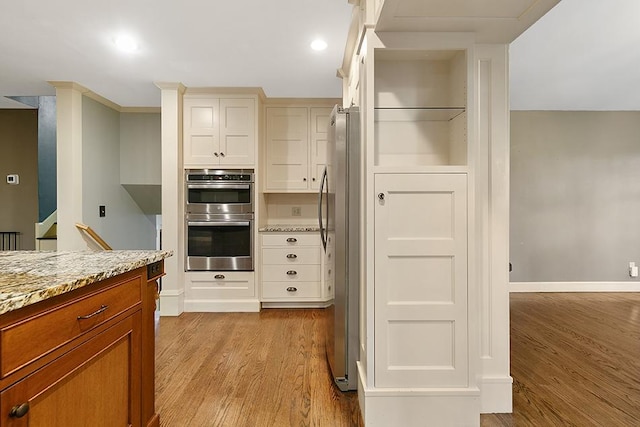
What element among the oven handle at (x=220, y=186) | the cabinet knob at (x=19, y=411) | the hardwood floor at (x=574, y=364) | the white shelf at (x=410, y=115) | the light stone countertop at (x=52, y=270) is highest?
the white shelf at (x=410, y=115)

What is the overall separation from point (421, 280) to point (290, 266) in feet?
6.98

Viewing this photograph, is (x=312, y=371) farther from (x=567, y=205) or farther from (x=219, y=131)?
(x=567, y=205)

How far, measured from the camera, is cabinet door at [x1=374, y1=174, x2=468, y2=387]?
1674 millimetres

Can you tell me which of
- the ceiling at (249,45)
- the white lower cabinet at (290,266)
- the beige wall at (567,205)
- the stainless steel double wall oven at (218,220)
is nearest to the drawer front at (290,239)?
the white lower cabinet at (290,266)

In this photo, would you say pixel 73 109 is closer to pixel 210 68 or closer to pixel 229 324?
pixel 210 68

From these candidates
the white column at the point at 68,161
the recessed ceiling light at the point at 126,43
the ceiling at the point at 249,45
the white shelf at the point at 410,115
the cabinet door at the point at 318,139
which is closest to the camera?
the white shelf at the point at 410,115

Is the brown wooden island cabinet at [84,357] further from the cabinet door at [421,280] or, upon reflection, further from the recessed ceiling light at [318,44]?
the recessed ceiling light at [318,44]

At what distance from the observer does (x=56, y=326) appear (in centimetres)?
95

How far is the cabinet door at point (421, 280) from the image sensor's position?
5.49 ft

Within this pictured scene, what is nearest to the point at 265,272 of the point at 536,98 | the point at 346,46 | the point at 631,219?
the point at 346,46

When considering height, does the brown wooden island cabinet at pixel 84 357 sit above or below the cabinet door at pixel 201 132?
below

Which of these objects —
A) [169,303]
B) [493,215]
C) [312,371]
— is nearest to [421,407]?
[312,371]

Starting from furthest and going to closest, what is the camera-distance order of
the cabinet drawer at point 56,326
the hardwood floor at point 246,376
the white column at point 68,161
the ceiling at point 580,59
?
the white column at point 68,161 < the ceiling at point 580,59 < the hardwood floor at point 246,376 < the cabinet drawer at point 56,326

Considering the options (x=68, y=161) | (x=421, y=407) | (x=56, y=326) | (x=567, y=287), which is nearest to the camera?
(x=56, y=326)
